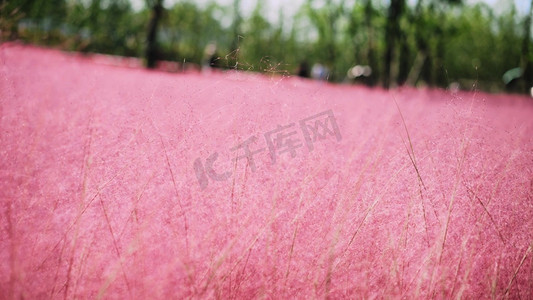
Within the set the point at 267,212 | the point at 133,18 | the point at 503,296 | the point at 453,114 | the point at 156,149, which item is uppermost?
the point at 133,18

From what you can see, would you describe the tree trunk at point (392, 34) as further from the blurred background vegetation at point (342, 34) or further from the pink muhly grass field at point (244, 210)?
the pink muhly grass field at point (244, 210)

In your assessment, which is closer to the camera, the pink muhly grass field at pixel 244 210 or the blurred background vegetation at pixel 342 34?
the pink muhly grass field at pixel 244 210

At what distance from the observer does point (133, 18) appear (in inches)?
1468

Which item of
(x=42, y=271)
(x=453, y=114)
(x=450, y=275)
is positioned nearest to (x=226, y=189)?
(x=42, y=271)

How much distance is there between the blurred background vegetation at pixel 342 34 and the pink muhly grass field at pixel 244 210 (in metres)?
11.6

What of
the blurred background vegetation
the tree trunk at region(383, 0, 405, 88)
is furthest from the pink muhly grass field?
the tree trunk at region(383, 0, 405, 88)

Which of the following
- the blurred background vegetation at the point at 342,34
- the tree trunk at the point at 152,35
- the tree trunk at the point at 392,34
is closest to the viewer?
the tree trunk at the point at 152,35

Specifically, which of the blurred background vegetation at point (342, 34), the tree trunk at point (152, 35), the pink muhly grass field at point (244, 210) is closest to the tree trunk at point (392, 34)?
the blurred background vegetation at point (342, 34)

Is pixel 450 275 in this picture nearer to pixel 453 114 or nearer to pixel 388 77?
pixel 453 114

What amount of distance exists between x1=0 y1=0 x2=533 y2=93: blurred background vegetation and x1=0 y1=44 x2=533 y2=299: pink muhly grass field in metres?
11.6

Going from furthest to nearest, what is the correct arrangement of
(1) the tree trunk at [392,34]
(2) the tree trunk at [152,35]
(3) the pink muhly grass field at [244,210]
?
(1) the tree trunk at [392,34]
(2) the tree trunk at [152,35]
(3) the pink muhly grass field at [244,210]

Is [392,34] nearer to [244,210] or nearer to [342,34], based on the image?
[244,210]

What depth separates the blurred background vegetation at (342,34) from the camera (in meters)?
19.0

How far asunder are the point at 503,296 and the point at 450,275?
0.66 feet
